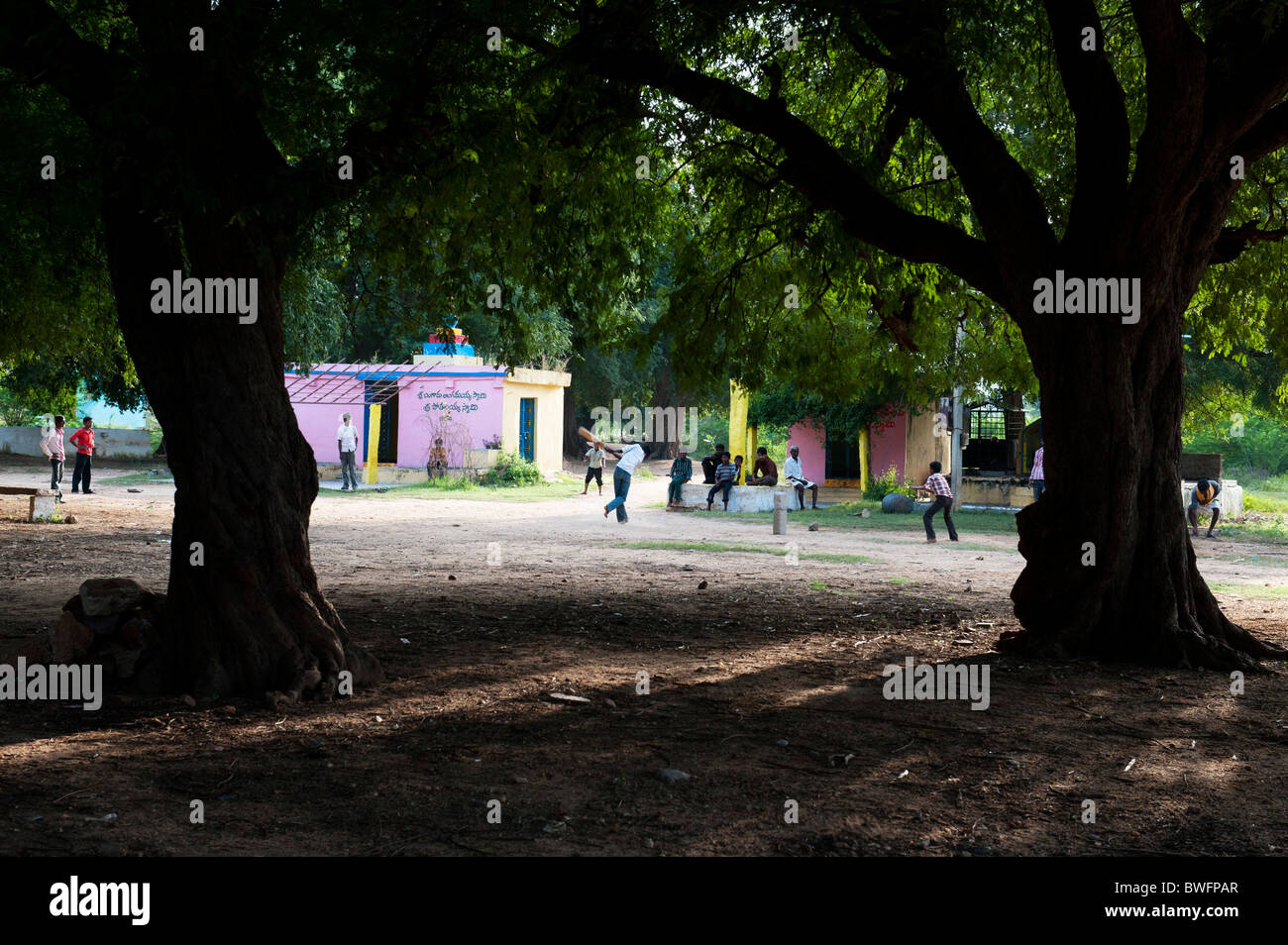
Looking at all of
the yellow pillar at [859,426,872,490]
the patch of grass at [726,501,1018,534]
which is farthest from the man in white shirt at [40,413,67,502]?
the yellow pillar at [859,426,872,490]

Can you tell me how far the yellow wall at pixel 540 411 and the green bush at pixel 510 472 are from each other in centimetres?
87

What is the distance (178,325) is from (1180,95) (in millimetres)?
7309

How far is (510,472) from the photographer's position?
115 feet

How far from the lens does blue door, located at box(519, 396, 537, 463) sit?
38.7 metres

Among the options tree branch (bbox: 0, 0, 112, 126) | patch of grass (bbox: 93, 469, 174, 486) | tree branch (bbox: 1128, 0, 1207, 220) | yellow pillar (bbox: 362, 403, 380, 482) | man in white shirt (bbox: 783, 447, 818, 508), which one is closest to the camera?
tree branch (bbox: 0, 0, 112, 126)

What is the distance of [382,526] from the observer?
67.7 ft

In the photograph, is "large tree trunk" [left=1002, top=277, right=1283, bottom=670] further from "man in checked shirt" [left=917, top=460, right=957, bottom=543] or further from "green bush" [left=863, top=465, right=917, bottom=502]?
"green bush" [left=863, top=465, right=917, bottom=502]

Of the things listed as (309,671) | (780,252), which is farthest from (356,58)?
(780,252)

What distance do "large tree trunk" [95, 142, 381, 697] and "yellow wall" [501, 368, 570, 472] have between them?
27907 mm

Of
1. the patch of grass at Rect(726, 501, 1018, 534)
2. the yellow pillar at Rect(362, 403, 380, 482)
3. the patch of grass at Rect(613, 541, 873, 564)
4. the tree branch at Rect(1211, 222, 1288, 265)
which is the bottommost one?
the patch of grass at Rect(613, 541, 873, 564)

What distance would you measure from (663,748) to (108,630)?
4165 mm

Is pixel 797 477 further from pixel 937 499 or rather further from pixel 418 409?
pixel 418 409

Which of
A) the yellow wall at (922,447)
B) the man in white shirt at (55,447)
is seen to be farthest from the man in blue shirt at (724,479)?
the man in white shirt at (55,447)

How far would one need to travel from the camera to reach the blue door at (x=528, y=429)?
38688mm
